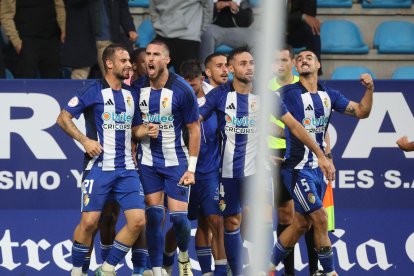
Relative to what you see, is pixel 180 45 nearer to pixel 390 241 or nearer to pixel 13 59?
pixel 13 59

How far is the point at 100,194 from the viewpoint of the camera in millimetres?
9133

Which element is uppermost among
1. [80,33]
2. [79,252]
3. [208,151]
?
[80,33]

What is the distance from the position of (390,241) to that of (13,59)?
4.71m

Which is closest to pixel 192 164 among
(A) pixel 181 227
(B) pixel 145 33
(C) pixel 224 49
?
(A) pixel 181 227

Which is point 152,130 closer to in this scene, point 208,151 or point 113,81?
point 113,81

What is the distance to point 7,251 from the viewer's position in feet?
34.9

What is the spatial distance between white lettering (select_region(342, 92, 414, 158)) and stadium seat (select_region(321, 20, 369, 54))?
246cm

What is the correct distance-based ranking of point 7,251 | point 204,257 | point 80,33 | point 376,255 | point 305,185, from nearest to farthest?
point 305,185 → point 204,257 → point 7,251 → point 376,255 → point 80,33

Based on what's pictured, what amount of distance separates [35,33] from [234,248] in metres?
3.63

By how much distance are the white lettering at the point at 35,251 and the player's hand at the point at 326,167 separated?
3.05 metres

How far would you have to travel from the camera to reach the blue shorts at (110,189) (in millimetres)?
9133

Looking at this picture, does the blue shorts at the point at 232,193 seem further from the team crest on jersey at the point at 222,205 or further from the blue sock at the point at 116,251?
the blue sock at the point at 116,251

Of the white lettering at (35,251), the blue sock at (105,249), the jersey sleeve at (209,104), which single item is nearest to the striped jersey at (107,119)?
the jersey sleeve at (209,104)

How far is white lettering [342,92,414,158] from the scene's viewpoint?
10.9 m
